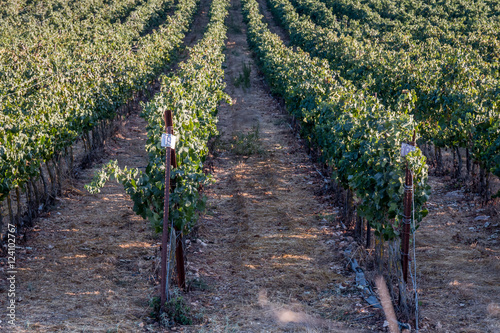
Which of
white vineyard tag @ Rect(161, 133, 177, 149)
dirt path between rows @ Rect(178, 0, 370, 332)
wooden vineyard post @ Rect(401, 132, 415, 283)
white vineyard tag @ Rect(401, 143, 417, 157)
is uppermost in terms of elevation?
white vineyard tag @ Rect(161, 133, 177, 149)

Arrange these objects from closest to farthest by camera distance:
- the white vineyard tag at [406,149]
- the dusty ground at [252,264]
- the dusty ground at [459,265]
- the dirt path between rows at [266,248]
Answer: the white vineyard tag at [406,149]
the dusty ground at [459,265]
the dusty ground at [252,264]
the dirt path between rows at [266,248]

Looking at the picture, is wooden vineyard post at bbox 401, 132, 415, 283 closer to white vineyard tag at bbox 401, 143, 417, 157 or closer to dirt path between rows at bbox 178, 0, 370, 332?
white vineyard tag at bbox 401, 143, 417, 157

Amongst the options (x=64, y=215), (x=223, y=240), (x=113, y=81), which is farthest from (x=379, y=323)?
(x=113, y=81)

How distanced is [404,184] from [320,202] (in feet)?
17.4

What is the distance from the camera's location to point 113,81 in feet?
59.4

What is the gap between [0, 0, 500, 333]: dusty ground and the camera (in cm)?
729

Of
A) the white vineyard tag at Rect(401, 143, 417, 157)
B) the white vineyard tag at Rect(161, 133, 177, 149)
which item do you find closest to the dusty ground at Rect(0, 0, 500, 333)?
the white vineyard tag at Rect(401, 143, 417, 157)

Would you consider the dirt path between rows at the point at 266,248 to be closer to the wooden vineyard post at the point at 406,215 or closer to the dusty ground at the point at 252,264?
the dusty ground at the point at 252,264

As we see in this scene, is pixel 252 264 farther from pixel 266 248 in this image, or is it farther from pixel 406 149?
pixel 406 149

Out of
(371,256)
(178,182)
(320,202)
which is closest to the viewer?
(178,182)

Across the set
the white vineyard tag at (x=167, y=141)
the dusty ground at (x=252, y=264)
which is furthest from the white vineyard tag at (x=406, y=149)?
the white vineyard tag at (x=167, y=141)

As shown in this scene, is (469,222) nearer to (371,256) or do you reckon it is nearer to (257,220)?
(371,256)

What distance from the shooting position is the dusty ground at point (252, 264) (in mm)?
7293

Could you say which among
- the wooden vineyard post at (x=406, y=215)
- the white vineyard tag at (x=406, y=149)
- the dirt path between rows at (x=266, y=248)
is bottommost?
the dirt path between rows at (x=266, y=248)
